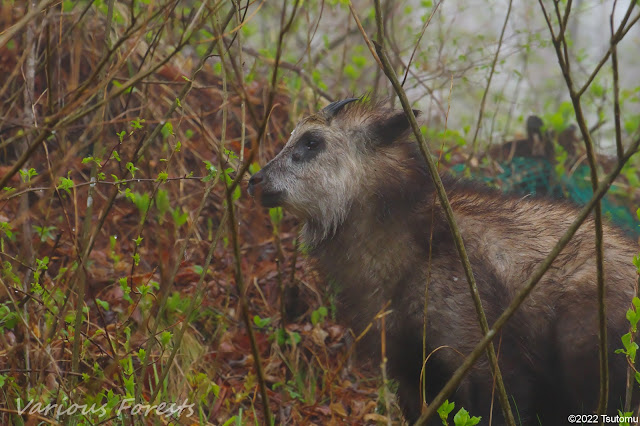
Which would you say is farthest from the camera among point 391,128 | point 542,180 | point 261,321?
point 542,180

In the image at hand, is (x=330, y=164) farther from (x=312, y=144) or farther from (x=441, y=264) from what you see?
(x=441, y=264)

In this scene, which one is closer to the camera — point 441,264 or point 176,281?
point 441,264

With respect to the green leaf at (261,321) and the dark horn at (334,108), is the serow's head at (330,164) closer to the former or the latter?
the dark horn at (334,108)

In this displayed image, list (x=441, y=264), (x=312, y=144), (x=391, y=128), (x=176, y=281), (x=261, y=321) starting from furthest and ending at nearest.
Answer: (x=176, y=281) → (x=261, y=321) → (x=312, y=144) → (x=391, y=128) → (x=441, y=264)

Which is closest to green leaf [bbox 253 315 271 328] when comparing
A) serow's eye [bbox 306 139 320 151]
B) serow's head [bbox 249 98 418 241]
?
serow's head [bbox 249 98 418 241]

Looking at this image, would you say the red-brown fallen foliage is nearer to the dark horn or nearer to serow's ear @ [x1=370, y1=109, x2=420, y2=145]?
the dark horn

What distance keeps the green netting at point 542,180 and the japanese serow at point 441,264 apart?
115 inches

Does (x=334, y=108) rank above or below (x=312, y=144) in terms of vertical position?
above

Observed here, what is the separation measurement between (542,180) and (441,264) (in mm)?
4225

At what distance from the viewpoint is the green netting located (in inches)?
308

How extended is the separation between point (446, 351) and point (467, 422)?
3.49 feet

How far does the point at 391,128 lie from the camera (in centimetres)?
476

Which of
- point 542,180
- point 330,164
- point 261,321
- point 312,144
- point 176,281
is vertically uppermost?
point 312,144

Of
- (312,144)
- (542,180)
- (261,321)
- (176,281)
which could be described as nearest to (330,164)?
(312,144)
